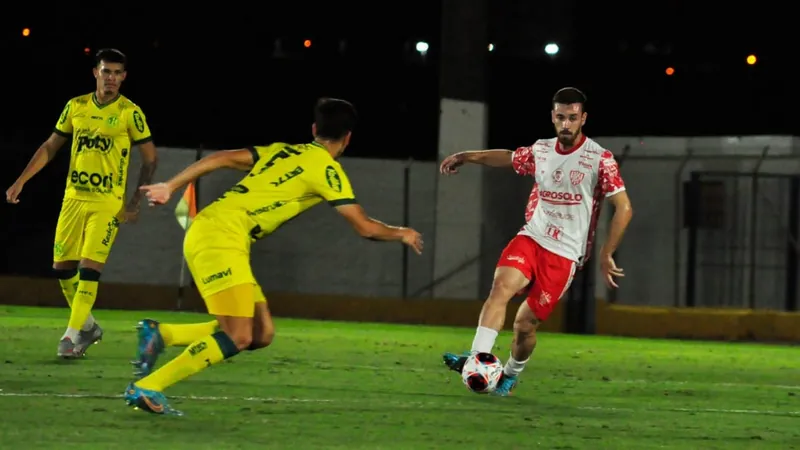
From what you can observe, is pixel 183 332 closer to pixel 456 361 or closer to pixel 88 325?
pixel 456 361

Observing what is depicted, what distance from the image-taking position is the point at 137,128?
499 inches

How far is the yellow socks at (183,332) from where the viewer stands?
934cm

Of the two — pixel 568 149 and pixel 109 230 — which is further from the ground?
pixel 568 149

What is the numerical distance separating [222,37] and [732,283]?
30263 mm

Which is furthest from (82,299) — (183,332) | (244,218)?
(244,218)

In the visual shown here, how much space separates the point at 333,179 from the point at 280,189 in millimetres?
312

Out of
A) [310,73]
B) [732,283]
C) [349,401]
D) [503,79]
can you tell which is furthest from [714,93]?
[349,401]

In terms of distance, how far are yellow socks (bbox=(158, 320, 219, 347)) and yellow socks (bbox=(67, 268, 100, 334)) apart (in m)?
3.02

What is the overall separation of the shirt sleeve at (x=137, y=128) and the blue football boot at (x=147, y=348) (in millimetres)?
3727

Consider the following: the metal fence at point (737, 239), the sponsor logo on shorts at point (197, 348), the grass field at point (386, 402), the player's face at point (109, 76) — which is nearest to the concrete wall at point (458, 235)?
the metal fence at point (737, 239)

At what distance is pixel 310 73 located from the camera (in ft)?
169

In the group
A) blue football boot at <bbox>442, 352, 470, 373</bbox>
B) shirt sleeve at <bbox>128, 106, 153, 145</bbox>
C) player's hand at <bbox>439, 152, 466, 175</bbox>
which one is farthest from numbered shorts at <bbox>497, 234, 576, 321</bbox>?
shirt sleeve at <bbox>128, 106, 153, 145</bbox>

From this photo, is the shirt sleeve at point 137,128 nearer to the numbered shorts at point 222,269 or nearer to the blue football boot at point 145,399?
the numbered shorts at point 222,269

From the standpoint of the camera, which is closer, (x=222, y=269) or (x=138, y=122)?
(x=222, y=269)
